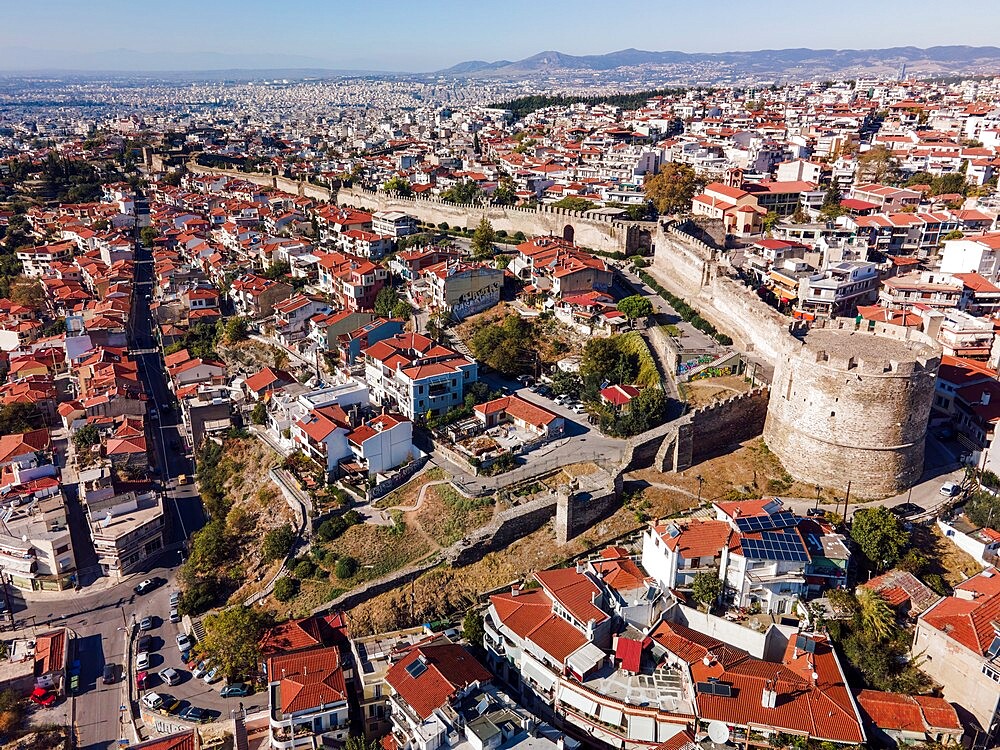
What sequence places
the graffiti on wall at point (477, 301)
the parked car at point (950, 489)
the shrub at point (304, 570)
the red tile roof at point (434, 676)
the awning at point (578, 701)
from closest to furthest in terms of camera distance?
the red tile roof at point (434, 676)
the awning at point (578, 701)
the parked car at point (950, 489)
the shrub at point (304, 570)
the graffiti on wall at point (477, 301)

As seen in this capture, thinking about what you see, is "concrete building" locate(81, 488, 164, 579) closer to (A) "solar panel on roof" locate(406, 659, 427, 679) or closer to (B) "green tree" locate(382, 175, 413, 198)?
(A) "solar panel on roof" locate(406, 659, 427, 679)

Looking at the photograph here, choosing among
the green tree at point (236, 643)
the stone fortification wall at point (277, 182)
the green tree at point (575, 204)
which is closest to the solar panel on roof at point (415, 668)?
the green tree at point (236, 643)

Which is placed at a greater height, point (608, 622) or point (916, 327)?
point (916, 327)

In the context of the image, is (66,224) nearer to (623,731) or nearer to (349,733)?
(349,733)

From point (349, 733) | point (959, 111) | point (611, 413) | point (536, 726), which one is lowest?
point (349, 733)

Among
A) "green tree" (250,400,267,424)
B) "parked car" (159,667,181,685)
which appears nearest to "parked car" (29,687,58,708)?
"parked car" (159,667,181,685)

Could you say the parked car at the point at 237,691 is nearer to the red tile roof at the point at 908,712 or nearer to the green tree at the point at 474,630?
the green tree at the point at 474,630

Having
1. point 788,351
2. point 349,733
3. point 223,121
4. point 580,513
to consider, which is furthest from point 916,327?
point 223,121
